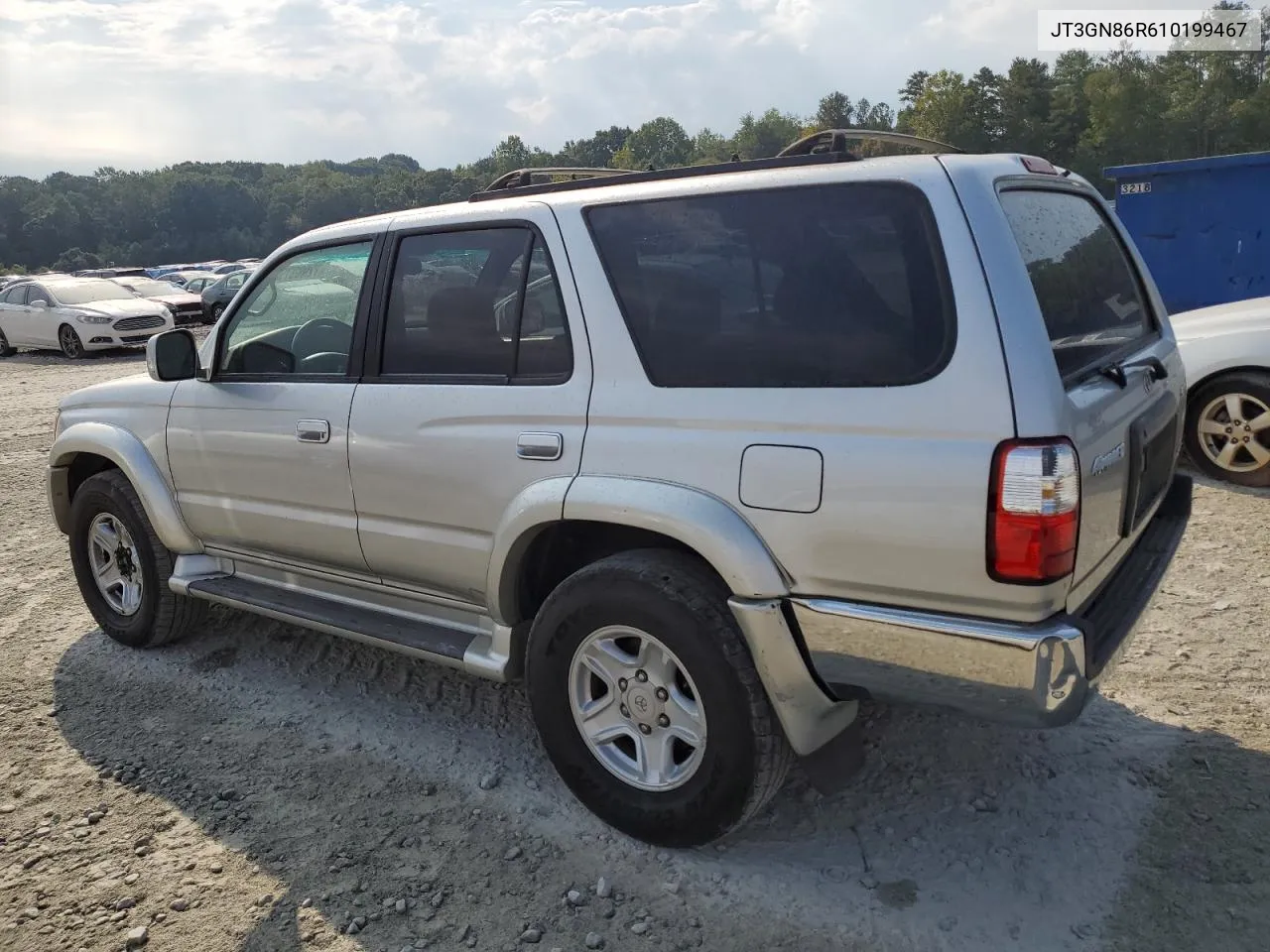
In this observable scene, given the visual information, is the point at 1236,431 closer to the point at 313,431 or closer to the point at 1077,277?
the point at 1077,277

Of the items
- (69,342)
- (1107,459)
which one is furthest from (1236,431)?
(69,342)

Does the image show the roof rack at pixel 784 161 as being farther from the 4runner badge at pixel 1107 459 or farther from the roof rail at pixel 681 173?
the 4runner badge at pixel 1107 459

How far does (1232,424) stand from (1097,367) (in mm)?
4043

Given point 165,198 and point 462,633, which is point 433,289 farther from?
point 165,198

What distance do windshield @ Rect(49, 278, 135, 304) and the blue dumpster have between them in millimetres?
17425

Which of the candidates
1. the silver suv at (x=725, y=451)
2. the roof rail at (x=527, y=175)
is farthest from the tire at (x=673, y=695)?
the roof rail at (x=527, y=175)

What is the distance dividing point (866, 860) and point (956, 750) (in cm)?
71

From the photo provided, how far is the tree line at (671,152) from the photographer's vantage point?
62.6 meters

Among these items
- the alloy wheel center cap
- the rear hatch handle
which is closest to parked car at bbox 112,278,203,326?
the alloy wheel center cap

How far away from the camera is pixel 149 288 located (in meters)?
21.5

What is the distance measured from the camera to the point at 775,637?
2594 millimetres

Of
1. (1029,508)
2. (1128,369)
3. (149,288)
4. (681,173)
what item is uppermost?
(681,173)

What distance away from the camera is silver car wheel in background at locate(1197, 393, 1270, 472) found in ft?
19.7

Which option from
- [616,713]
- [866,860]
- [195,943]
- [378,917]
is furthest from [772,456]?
[195,943]
